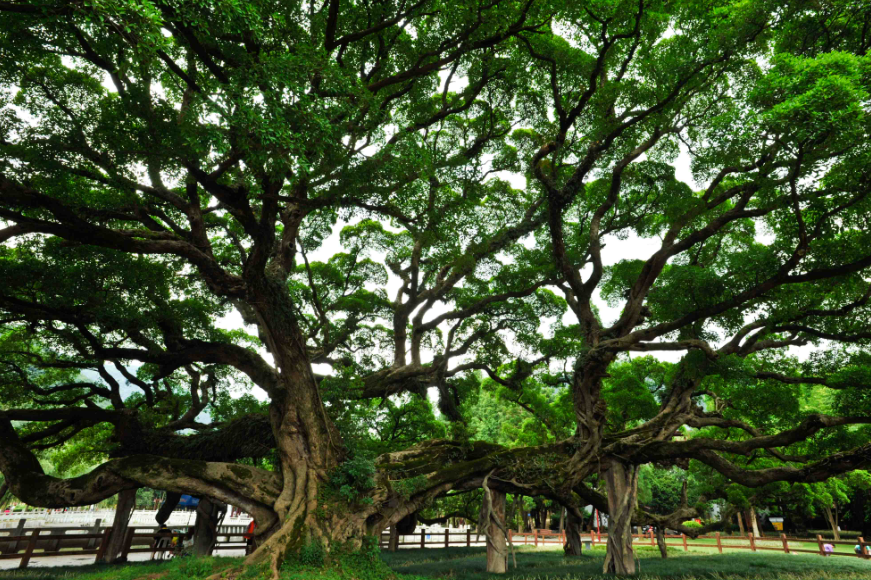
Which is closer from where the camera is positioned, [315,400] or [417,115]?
[315,400]

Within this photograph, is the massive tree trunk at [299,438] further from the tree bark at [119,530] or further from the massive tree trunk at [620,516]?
the tree bark at [119,530]

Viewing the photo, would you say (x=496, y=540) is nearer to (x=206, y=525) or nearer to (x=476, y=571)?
(x=476, y=571)

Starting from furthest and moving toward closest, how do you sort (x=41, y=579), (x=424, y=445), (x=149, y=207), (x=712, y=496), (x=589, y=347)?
(x=712, y=496)
(x=424, y=445)
(x=589, y=347)
(x=149, y=207)
(x=41, y=579)

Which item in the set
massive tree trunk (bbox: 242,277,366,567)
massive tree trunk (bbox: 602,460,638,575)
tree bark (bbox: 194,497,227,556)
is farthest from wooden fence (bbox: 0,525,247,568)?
massive tree trunk (bbox: 602,460,638,575)

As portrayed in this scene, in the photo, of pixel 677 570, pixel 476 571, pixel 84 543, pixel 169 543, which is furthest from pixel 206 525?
pixel 677 570

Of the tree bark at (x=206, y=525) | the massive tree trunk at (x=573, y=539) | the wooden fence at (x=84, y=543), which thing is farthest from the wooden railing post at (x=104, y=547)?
the massive tree trunk at (x=573, y=539)

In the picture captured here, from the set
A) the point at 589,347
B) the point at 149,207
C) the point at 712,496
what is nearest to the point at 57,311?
the point at 149,207

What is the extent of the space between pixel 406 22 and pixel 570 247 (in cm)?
734

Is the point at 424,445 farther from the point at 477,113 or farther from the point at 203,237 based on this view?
the point at 477,113

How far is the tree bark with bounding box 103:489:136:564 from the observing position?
12953 mm

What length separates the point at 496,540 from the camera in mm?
11016

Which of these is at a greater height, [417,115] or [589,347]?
[417,115]

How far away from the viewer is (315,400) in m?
9.59

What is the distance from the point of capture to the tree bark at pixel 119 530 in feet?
42.5
